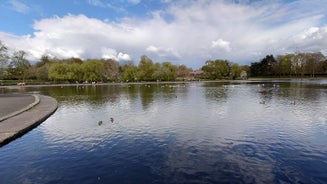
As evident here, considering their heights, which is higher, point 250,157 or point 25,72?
point 25,72

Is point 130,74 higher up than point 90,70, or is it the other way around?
point 90,70

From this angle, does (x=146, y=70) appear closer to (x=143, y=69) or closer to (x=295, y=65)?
(x=143, y=69)

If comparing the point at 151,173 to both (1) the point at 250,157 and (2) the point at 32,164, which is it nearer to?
(1) the point at 250,157

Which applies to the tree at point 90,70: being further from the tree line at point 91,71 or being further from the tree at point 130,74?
the tree at point 130,74

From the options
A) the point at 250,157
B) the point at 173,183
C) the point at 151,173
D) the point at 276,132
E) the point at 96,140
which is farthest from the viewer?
the point at 276,132

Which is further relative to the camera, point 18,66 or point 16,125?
point 18,66

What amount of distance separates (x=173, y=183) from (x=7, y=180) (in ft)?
19.6

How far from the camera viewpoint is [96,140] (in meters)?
12.4


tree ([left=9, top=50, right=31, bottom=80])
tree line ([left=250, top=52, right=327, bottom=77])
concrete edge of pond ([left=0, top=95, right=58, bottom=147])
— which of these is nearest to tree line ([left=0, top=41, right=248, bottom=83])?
tree ([left=9, top=50, right=31, bottom=80])

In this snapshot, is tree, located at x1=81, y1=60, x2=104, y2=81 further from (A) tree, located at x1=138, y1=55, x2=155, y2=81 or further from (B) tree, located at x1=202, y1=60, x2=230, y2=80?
(B) tree, located at x1=202, y1=60, x2=230, y2=80

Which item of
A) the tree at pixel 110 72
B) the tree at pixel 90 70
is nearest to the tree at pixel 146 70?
the tree at pixel 110 72

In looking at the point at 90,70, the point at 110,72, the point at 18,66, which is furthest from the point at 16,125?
the point at 18,66

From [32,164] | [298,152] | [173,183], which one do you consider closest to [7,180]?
[32,164]

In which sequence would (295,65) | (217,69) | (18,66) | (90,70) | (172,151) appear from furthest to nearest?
(217,69), (295,65), (18,66), (90,70), (172,151)
